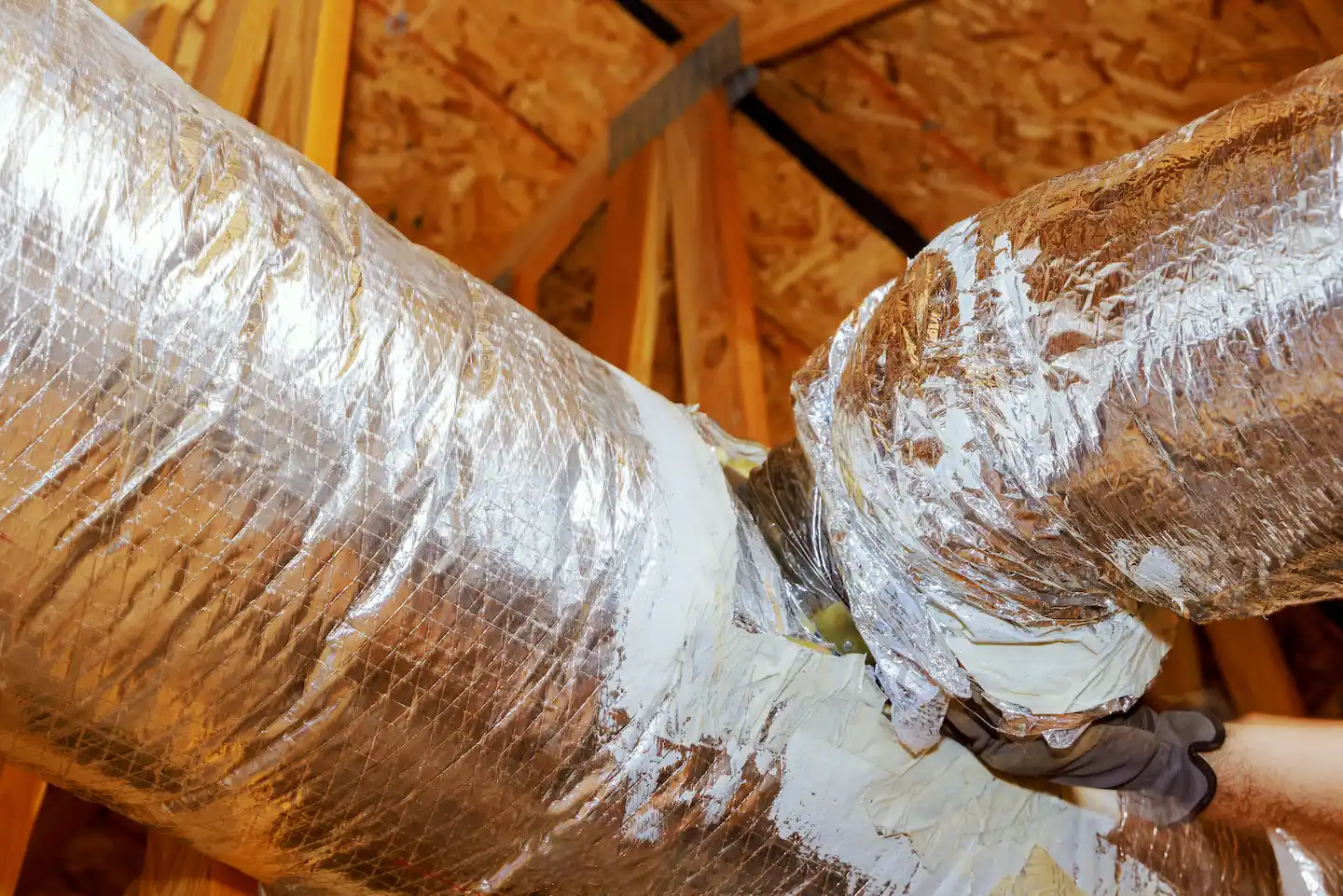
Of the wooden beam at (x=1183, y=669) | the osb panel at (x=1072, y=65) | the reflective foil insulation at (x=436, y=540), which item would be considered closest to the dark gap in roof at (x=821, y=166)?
the osb panel at (x=1072, y=65)

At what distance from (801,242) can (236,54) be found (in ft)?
4.32

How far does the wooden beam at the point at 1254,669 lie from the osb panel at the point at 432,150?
172 centimetres

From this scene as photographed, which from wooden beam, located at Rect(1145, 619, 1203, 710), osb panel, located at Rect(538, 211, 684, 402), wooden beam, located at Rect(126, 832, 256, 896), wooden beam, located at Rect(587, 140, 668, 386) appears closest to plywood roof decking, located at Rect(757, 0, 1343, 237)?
wooden beam, located at Rect(587, 140, 668, 386)

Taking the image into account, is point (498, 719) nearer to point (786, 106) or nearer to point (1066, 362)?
point (1066, 362)

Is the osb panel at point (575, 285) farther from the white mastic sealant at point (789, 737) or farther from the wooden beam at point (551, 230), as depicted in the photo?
the white mastic sealant at point (789, 737)

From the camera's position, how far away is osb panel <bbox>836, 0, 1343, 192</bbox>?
170cm

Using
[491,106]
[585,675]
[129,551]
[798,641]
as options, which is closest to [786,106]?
[491,106]

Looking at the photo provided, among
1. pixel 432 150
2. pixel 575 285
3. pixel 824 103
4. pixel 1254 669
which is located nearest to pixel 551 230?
pixel 575 285

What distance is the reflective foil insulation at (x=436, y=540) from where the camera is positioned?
2.03 ft

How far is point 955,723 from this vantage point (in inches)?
37.2

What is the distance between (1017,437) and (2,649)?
691 millimetres

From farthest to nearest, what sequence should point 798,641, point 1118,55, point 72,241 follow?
point 1118,55 → point 798,641 → point 72,241

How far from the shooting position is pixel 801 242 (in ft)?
7.30

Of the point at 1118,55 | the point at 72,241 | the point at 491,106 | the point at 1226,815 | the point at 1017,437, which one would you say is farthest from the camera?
the point at 491,106
